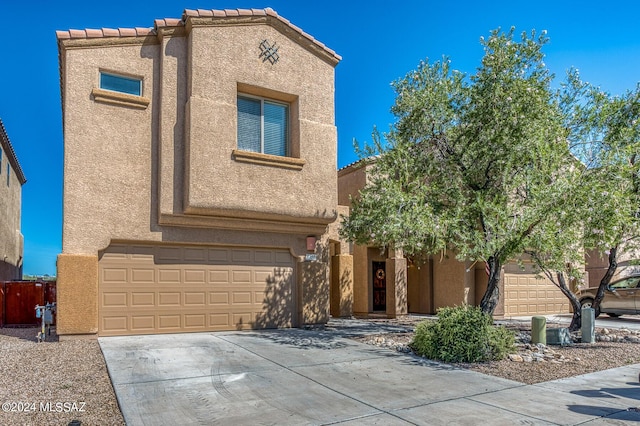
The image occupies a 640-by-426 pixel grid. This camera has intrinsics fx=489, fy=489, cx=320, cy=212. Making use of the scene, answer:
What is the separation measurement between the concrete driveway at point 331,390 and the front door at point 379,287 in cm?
757

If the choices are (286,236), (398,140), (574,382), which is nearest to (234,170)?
(286,236)

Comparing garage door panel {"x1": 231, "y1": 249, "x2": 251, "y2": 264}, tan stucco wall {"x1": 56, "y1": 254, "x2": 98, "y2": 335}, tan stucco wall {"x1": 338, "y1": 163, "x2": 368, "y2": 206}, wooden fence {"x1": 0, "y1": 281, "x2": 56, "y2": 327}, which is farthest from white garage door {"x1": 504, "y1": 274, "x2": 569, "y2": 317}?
wooden fence {"x1": 0, "y1": 281, "x2": 56, "y2": 327}

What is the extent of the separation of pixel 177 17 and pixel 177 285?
662cm

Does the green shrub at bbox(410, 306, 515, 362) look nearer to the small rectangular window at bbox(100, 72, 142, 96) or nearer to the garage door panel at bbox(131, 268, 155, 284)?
the garage door panel at bbox(131, 268, 155, 284)

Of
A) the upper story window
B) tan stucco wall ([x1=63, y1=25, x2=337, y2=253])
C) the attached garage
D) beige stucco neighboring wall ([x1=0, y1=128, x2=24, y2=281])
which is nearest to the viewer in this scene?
tan stucco wall ([x1=63, y1=25, x2=337, y2=253])

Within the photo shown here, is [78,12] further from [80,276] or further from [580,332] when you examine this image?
[580,332]

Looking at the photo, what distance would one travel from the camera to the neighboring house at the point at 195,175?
1095 centimetres

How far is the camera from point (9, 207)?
24875 mm

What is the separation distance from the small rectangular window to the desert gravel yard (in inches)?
227

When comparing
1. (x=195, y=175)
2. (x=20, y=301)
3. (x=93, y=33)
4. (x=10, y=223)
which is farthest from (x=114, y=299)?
(x=10, y=223)

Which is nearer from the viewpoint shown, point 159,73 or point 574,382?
point 574,382

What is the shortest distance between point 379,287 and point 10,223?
19789 millimetres

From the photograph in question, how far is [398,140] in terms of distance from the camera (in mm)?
11422

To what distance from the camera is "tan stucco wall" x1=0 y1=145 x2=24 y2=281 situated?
22.4m
